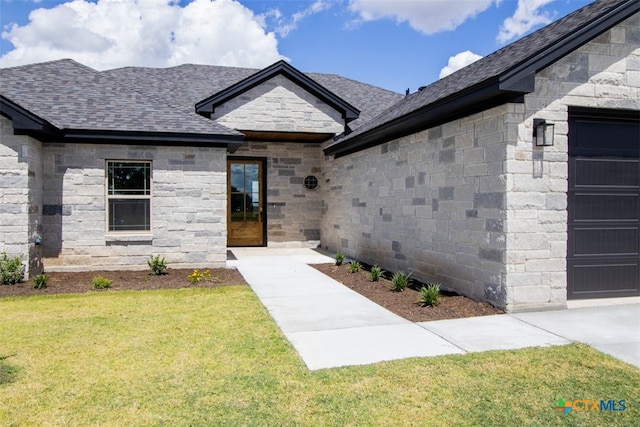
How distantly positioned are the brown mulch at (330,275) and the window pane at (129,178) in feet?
5.95

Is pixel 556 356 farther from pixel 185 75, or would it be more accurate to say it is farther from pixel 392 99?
pixel 185 75

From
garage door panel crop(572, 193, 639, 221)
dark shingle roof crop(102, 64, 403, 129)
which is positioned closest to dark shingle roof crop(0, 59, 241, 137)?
dark shingle roof crop(102, 64, 403, 129)

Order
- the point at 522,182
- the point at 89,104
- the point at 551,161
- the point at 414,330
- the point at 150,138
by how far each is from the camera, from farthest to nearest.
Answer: the point at 89,104, the point at 150,138, the point at 551,161, the point at 522,182, the point at 414,330

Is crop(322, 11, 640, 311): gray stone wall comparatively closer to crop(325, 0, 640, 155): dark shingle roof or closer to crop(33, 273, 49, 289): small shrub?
crop(325, 0, 640, 155): dark shingle roof

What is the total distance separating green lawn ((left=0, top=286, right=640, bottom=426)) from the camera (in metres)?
3.41

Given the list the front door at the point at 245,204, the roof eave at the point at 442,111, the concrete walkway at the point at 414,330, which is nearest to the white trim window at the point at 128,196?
the concrete walkway at the point at 414,330

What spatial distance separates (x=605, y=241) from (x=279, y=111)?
356 inches

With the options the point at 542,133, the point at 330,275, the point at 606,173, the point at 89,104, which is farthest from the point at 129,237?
the point at 606,173

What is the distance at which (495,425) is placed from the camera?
3258 mm

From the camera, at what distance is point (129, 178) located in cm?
1036

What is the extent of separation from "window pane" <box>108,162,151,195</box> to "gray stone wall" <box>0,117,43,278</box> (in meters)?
1.66

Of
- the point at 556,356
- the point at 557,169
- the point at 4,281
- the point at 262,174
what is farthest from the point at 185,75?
the point at 556,356

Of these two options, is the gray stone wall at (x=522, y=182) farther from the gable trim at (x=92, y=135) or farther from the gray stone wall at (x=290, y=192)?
the gray stone wall at (x=290, y=192)

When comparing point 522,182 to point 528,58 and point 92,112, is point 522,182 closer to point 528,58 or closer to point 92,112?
point 528,58
